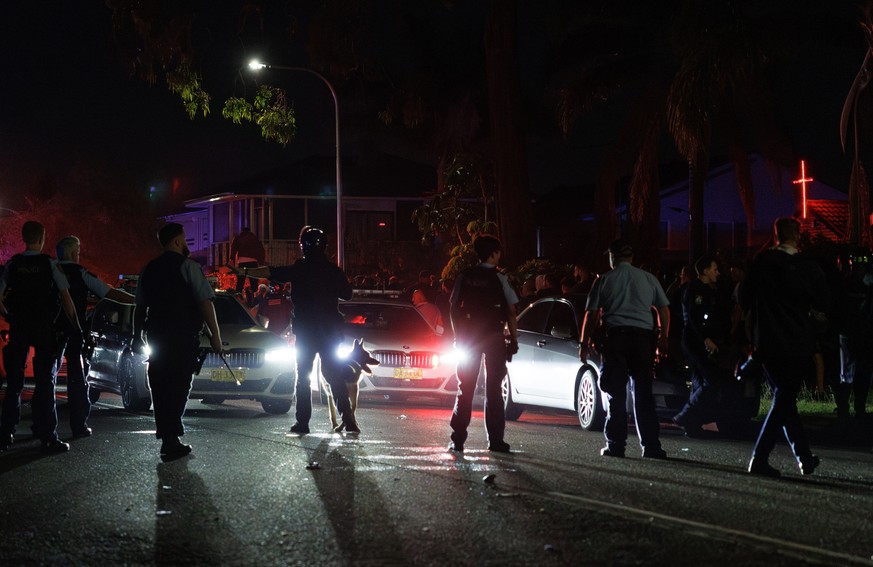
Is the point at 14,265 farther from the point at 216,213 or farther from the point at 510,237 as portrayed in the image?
the point at 216,213

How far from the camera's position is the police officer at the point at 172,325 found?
10578 mm

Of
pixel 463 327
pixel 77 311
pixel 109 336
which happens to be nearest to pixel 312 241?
pixel 463 327

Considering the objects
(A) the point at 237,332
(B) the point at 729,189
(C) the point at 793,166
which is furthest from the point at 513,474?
(B) the point at 729,189

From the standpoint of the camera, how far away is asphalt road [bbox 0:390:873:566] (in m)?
6.55

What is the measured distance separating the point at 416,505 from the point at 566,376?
6774mm

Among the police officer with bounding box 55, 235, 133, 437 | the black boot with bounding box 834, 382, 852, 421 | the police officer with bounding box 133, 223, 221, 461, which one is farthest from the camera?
the black boot with bounding box 834, 382, 852, 421

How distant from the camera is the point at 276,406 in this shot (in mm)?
15758

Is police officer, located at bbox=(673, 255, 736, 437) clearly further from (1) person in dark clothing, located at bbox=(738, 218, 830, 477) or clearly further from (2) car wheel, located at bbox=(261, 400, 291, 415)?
(2) car wheel, located at bbox=(261, 400, 291, 415)

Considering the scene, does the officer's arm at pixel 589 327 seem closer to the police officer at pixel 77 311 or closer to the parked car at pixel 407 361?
the police officer at pixel 77 311

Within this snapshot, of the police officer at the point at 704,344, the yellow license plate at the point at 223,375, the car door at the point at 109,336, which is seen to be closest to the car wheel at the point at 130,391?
the car door at the point at 109,336

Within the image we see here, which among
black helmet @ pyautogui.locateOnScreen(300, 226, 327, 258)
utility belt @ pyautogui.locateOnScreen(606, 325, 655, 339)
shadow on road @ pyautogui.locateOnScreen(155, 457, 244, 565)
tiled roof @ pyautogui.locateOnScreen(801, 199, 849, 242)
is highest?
tiled roof @ pyautogui.locateOnScreen(801, 199, 849, 242)

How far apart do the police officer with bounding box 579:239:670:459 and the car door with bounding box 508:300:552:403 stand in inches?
157

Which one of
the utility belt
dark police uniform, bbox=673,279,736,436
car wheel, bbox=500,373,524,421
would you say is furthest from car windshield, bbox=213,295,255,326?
the utility belt

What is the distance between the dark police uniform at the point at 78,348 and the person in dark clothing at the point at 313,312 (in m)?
1.59
